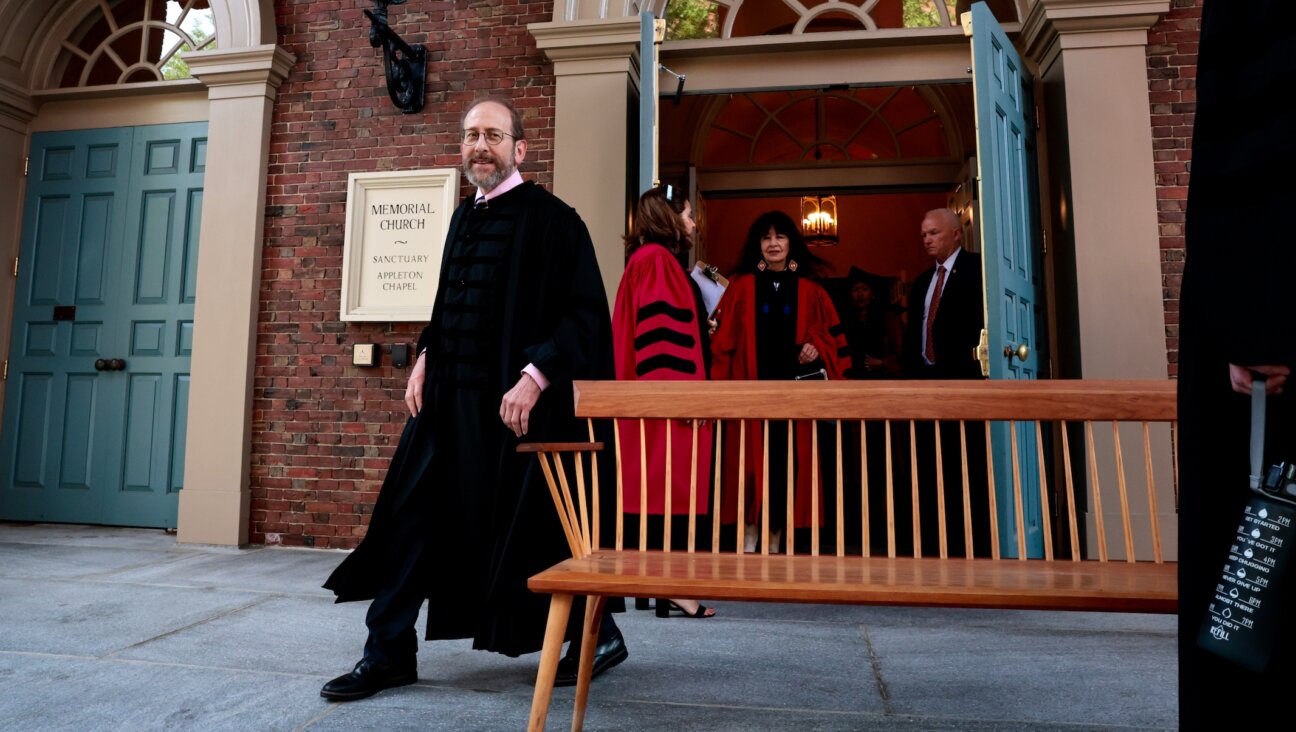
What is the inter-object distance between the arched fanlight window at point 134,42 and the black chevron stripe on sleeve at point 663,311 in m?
4.60

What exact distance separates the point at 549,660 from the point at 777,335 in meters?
3.20

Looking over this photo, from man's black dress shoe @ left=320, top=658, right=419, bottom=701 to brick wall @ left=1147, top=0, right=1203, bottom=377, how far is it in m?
4.48

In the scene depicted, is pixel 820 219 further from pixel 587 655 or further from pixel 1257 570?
pixel 1257 570

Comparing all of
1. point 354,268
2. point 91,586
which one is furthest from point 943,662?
point 354,268

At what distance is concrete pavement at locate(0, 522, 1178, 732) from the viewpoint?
85.1 inches

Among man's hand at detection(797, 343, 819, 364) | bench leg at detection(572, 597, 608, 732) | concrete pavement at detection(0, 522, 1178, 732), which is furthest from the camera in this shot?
man's hand at detection(797, 343, 819, 364)

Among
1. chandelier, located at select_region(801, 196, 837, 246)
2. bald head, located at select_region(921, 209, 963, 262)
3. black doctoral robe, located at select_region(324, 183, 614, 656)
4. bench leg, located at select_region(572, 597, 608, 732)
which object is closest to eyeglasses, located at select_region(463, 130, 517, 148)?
black doctoral robe, located at select_region(324, 183, 614, 656)

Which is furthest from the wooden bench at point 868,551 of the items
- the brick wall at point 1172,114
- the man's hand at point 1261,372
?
the brick wall at point 1172,114

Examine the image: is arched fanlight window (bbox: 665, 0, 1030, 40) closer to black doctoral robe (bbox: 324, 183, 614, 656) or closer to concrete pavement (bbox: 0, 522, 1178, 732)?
black doctoral robe (bbox: 324, 183, 614, 656)

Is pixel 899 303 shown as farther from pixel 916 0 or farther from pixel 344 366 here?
pixel 344 366

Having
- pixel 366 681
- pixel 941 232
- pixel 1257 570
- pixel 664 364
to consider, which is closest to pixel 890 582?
pixel 1257 570

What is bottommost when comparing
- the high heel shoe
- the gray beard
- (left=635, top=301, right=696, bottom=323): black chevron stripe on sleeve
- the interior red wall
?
the high heel shoe

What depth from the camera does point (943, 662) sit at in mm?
2768

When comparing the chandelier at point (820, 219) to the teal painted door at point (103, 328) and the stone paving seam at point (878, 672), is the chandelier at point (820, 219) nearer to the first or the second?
the teal painted door at point (103, 328)
